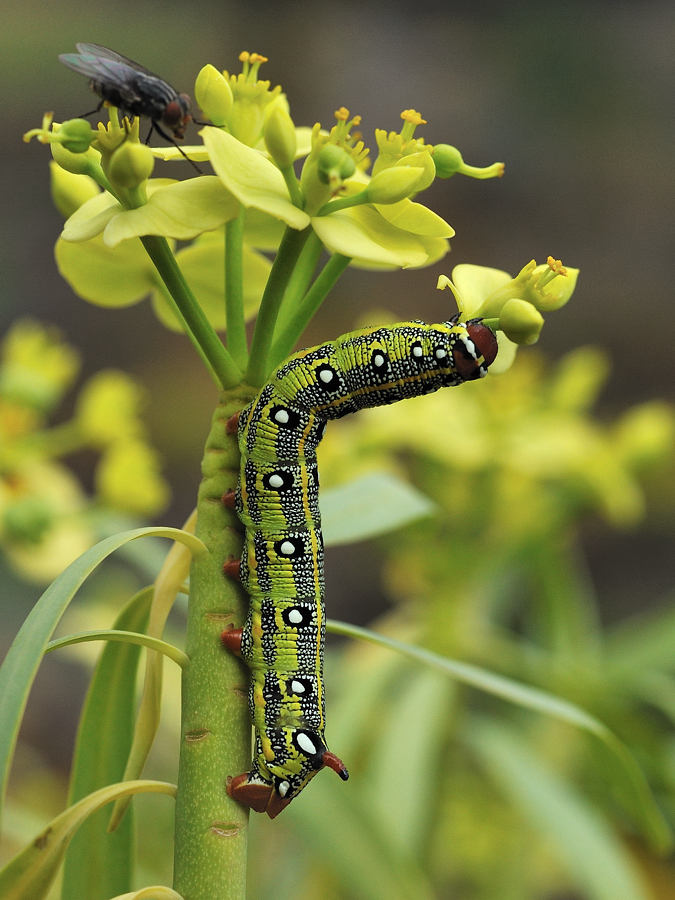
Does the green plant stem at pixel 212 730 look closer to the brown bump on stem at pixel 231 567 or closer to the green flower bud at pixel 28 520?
the brown bump on stem at pixel 231 567

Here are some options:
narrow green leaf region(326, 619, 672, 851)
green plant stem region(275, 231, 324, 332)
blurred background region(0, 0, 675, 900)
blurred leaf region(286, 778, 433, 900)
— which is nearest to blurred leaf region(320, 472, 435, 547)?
narrow green leaf region(326, 619, 672, 851)

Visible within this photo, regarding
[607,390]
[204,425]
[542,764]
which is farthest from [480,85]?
[542,764]

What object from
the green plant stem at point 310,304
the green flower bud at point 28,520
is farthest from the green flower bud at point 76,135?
the green flower bud at point 28,520

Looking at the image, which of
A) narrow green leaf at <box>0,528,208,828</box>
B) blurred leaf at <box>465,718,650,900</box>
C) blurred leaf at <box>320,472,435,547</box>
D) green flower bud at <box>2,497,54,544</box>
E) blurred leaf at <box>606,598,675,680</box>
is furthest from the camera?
blurred leaf at <box>606,598,675,680</box>

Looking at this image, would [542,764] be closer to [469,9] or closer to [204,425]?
[204,425]

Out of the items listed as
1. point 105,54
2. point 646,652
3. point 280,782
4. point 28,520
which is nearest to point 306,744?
point 280,782

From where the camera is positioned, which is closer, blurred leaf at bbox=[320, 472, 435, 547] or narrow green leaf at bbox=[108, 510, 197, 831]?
narrow green leaf at bbox=[108, 510, 197, 831]

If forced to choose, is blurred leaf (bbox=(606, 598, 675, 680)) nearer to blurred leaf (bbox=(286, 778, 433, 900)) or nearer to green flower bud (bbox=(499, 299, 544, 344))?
blurred leaf (bbox=(286, 778, 433, 900))
